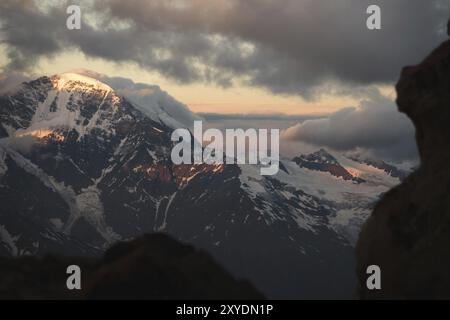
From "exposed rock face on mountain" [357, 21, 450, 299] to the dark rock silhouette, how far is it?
22.2 m

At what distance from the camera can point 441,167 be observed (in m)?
110

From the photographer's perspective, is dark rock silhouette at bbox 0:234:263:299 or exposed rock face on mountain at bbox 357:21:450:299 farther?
exposed rock face on mountain at bbox 357:21:450:299

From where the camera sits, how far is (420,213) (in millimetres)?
106938

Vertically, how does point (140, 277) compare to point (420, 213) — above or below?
below

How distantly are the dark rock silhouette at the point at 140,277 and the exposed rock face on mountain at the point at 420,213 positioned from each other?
2216 centimetres

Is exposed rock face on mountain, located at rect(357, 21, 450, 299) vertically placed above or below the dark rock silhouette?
above

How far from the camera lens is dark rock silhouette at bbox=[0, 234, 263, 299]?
85750 millimetres

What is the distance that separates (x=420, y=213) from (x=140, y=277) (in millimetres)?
36635

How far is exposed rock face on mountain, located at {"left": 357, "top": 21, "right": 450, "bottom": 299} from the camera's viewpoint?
102m

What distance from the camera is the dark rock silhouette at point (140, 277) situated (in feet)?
281

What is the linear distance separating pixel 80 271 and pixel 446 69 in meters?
49.7

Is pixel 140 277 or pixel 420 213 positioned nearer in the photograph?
pixel 140 277
